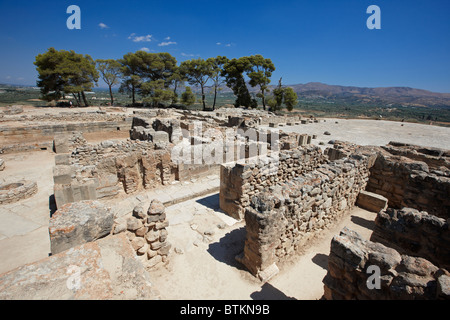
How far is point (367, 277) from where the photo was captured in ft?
8.87

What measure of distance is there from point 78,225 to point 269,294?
364cm

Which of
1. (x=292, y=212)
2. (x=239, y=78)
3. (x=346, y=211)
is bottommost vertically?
(x=346, y=211)

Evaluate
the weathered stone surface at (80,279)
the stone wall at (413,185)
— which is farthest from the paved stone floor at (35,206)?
the stone wall at (413,185)

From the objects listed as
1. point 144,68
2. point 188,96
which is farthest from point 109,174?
point 144,68

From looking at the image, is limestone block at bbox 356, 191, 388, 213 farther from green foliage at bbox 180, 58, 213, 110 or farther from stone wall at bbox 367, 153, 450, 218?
green foliage at bbox 180, 58, 213, 110

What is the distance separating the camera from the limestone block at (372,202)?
6836 millimetres

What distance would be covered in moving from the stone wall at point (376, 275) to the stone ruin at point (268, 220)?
0.04 feet

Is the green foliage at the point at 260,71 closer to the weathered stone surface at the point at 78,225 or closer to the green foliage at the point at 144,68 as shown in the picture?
the green foliage at the point at 144,68

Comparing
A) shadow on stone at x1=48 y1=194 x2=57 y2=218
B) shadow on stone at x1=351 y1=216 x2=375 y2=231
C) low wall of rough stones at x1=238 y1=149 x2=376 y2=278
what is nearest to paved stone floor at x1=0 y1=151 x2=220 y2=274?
shadow on stone at x1=48 y1=194 x2=57 y2=218

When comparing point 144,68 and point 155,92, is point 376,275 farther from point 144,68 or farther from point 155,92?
point 144,68

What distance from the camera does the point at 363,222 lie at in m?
6.40

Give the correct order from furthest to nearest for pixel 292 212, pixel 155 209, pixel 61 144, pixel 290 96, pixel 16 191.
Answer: pixel 290 96 → pixel 61 144 → pixel 16 191 → pixel 292 212 → pixel 155 209

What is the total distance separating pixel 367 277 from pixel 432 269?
2.28 feet
